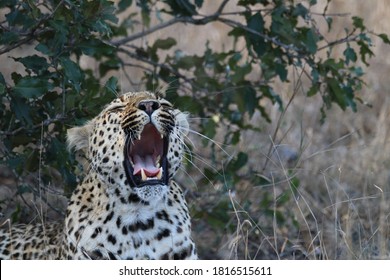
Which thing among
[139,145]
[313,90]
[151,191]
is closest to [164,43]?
[313,90]

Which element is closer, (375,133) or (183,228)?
(183,228)

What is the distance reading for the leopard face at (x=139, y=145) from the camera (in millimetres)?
5480

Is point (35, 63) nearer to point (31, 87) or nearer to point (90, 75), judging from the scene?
point (31, 87)

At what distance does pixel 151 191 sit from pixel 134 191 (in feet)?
0.41

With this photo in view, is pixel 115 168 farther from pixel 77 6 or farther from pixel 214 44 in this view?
pixel 214 44

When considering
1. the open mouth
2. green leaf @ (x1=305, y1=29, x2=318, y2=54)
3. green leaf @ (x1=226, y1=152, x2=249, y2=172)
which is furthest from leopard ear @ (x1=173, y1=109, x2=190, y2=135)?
green leaf @ (x1=226, y1=152, x2=249, y2=172)

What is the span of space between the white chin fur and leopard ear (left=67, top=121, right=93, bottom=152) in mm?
615

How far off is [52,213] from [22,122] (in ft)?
5.05

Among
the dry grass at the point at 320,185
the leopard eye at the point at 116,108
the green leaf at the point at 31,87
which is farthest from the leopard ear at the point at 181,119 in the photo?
the green leaf at the point at 31,87

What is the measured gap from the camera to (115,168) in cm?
561

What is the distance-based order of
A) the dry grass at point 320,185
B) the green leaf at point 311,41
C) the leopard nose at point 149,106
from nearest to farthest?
1. the leopard nose at point 149,106
2. the dry grass at point 320,185
3. the green leaf at point 311,41

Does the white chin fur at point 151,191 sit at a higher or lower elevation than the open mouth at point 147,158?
lower

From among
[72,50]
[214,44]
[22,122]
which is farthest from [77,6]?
[214,44]

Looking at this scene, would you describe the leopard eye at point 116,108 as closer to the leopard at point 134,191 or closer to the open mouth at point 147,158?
the leopard at point 134,191
